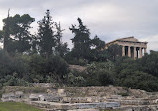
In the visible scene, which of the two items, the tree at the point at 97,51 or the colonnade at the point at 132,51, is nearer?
the tree at the point at 97,51

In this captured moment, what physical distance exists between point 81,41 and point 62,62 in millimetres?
20912

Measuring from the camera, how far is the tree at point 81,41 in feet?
196

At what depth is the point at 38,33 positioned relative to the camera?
5447 cm

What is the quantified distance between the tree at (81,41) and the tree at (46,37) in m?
7.68

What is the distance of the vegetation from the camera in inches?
1528

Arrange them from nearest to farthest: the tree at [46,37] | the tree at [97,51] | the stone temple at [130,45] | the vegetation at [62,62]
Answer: the vegetation at [62,62] → the tree at [46,37] → the tree at [97,51] → the stone temple at [130,45]

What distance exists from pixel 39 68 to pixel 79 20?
25709 mm

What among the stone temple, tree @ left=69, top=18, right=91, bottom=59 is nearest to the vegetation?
tree @ left=69, top=18, right=91, bottom=59

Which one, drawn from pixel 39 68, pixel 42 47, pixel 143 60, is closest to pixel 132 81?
pixel 143 60

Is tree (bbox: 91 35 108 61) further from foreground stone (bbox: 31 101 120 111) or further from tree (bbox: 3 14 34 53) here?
foreground stone (bbox: 31 101 120 111)

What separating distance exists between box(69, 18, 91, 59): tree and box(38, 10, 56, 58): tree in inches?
302

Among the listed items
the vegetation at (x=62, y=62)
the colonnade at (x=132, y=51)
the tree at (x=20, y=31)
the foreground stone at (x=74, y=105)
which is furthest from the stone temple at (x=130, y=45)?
the foreground stone at (x=74, y=105)

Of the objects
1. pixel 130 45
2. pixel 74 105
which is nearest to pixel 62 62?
pixel 74 105

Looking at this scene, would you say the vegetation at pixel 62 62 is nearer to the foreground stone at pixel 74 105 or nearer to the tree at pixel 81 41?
the tree at pixel 81 41
